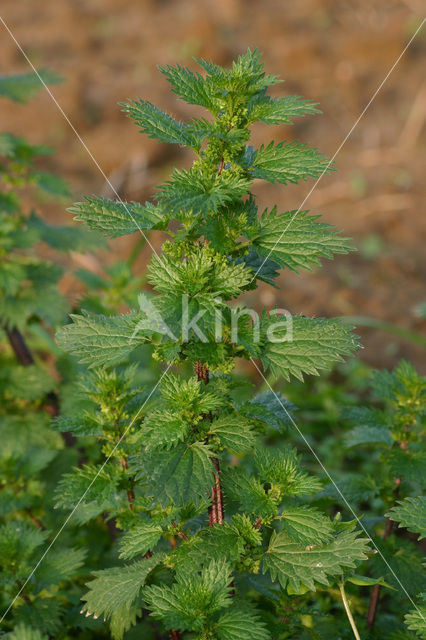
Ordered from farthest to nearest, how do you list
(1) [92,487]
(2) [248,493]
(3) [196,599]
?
1. (1) [92,487]
2. (2) [248,493]
3. (3) [196,599]

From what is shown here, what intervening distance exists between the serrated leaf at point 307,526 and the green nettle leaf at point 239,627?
18cm

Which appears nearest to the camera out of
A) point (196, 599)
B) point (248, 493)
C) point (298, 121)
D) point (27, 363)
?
point (196, 599)

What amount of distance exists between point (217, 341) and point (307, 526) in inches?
17.2

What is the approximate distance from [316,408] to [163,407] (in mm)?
2129

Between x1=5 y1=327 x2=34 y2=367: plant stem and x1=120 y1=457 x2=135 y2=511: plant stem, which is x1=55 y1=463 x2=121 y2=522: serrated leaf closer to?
x1=120 y1=457 x2=135 y2=511: plant stem

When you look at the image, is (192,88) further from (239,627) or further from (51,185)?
(51,185)

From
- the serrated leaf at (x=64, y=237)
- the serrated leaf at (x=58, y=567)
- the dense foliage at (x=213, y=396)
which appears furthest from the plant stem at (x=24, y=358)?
the dense foliage at (x=213, y=396)

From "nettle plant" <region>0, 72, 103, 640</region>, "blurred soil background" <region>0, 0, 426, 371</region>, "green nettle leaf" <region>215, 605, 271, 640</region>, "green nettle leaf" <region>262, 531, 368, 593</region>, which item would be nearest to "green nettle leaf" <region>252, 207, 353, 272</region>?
"green nettle leaf" <region>262, 531, 368, 593</region>

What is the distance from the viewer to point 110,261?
14.2 ft

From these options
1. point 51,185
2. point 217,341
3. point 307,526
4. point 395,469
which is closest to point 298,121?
point 51,185

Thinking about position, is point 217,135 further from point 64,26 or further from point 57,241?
point 64,26

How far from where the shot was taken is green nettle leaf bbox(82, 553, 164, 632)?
4.66 ft

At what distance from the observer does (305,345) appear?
4.44 ft

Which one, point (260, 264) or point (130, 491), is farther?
point (130, 491)
